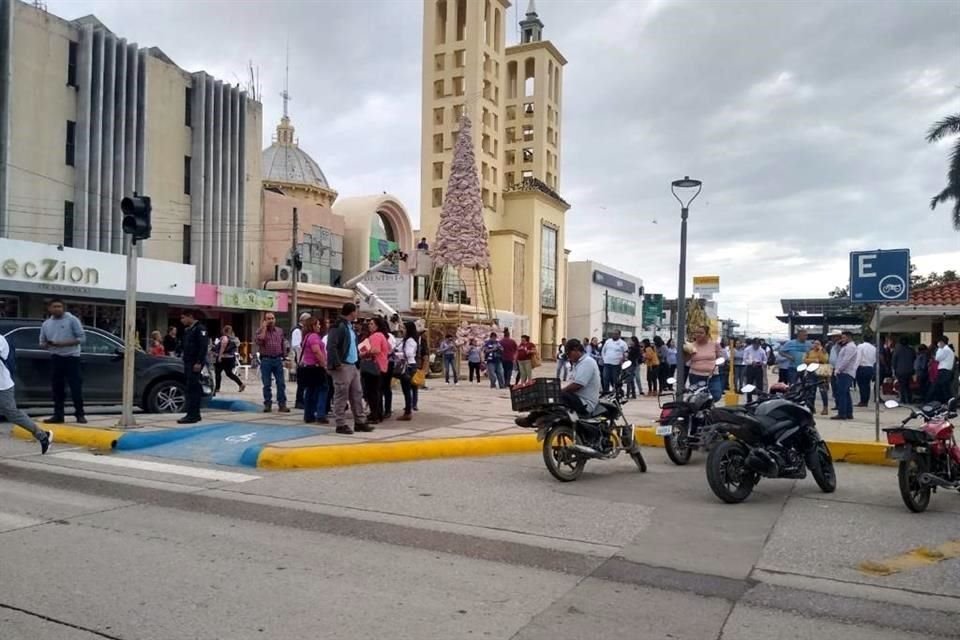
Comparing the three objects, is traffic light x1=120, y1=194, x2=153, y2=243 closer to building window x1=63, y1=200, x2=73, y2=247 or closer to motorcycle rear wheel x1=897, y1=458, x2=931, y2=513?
motorcycle rear wheel x1=897, y1=458, x2=931, y2=513

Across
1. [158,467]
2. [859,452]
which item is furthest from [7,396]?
[859,452]

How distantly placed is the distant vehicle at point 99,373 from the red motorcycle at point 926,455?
10.5m

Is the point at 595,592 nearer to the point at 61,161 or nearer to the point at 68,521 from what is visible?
the point at 68,521

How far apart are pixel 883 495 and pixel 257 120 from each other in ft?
115

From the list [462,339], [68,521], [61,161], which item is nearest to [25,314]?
[61,161]

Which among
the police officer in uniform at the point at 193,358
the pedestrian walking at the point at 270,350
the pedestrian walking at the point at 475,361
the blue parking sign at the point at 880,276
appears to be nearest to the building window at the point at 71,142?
the pedestrian walking at the point at 475,361

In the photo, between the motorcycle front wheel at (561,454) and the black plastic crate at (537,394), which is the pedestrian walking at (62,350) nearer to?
the black plastic crate at (537,394)

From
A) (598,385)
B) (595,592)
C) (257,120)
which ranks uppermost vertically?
(257,120)

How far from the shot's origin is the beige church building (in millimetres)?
53125

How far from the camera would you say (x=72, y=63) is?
2903 centimetres

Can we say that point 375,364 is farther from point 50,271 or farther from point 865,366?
point 50,271

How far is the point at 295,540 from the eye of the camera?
593 centimetres

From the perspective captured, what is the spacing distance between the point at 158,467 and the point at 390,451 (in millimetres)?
2610

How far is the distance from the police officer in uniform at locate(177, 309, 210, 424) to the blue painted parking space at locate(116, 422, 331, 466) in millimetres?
512
